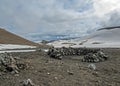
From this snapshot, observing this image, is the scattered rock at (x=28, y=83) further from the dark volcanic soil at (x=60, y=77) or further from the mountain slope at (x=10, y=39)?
the mountain slope at (x=10, y=39)

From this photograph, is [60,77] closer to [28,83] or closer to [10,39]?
[28,83]

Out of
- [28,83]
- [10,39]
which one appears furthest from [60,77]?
[10,39]

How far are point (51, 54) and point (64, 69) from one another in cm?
730

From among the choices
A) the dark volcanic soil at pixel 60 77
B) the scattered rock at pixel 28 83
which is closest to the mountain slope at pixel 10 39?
the dark volcanic soil at pixel 60 77

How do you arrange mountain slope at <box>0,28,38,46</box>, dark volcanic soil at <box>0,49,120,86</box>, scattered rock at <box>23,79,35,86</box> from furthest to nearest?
mountain slope at <box>0,28,38,46</box> < dark volcanic soil at <box>0,49,120,86</box> < scattered rock at <box>23,79,35,86</box>

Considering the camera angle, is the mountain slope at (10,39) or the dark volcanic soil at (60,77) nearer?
the dark volcanic soil at (60,77)

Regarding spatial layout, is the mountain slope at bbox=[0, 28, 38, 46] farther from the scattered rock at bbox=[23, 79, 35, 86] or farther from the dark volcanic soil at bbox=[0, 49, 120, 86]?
the scattered rock at bbox=[23, 79, 35, 86]

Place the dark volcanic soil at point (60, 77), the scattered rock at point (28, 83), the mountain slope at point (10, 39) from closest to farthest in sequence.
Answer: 1. the scattered rock at point (28, 83)
2. the dark volcanic soil at point (60, 77)
3. the mountain slope at point (10, 39)

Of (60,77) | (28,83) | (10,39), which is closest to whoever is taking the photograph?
(28,83)

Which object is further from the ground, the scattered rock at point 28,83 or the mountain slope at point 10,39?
the mountain slope at point 10,39

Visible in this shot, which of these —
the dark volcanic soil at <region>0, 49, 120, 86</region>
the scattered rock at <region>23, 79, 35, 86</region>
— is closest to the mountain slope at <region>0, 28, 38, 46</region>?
the dark volcanic soil at <region>0, 49, 120, 86</region>

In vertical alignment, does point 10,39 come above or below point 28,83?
above

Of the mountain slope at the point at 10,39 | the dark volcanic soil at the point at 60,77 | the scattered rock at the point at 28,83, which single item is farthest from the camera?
the mountain slope at the point at 10,39

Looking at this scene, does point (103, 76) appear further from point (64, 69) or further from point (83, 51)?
point (83, 51)
